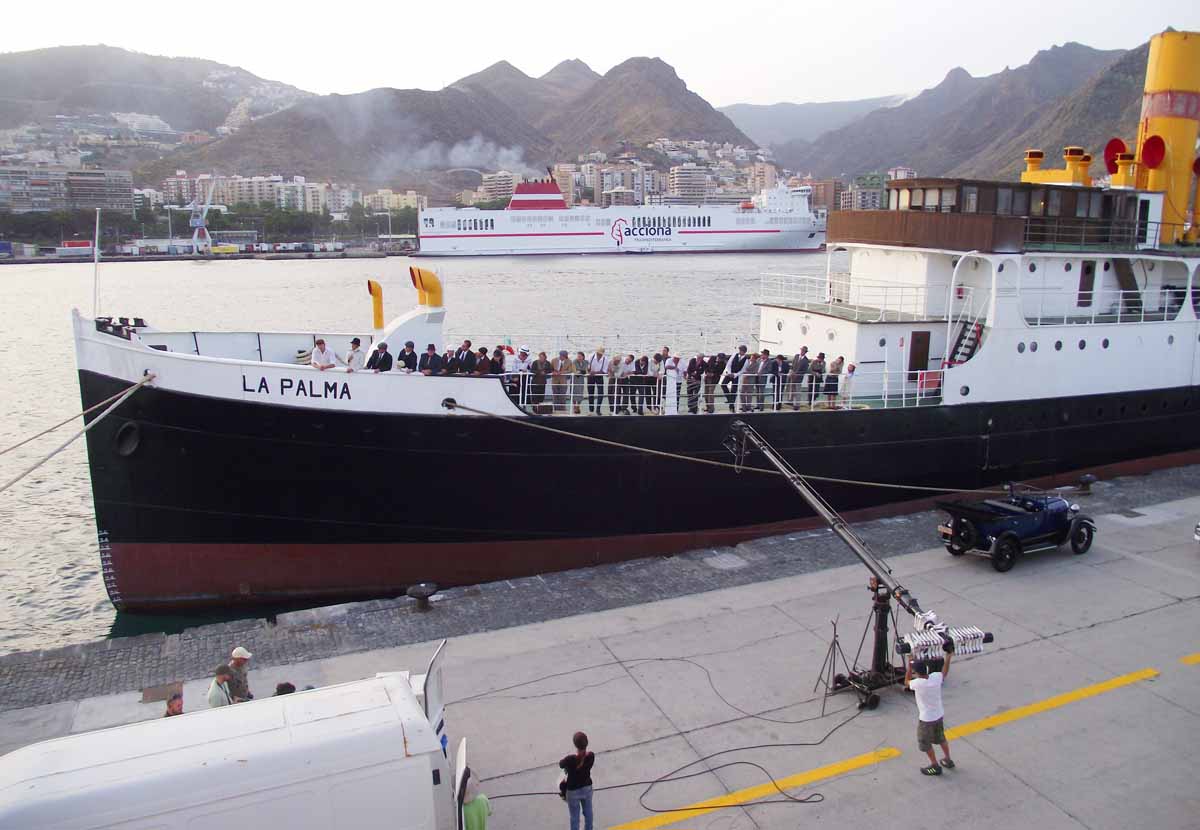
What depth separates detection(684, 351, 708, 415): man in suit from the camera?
13.5 meters

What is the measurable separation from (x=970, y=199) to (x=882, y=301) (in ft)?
8.40

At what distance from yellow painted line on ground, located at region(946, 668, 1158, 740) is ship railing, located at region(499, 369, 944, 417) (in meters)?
5.75

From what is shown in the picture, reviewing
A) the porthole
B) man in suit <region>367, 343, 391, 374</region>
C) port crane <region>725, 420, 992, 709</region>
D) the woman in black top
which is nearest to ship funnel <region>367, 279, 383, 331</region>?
man in suit <region>367, 343, 391, 374</region>

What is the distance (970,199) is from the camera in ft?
48.7

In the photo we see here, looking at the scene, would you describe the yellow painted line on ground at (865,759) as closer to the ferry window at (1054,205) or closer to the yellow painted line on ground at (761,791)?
the yellow painted line on ground at (761,791)

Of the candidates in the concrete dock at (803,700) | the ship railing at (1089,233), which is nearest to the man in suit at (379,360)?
the concrete dock at (803,700)

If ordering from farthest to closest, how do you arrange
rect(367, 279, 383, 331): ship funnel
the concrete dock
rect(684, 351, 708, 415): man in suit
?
rect(367, 279, 383, 331): ship funnel < rect(684, 351, 708, 415): man in suit < the concrete dock

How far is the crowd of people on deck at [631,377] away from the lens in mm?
12750

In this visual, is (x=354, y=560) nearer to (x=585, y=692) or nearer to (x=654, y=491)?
(x=654, y=491)

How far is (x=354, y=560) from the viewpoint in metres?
12.5

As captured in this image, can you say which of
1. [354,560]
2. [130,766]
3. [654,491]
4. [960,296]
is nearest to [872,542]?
[654,491]

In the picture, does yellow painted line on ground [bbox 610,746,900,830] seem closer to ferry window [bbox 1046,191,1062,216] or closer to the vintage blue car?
the vintage blue car

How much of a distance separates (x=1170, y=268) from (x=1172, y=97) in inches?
129

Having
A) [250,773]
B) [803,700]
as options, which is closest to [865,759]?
[803,700]
